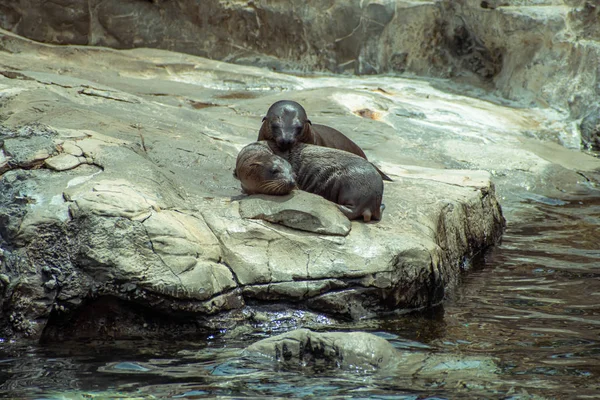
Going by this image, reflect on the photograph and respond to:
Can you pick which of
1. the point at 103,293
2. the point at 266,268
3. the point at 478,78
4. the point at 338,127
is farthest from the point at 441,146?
the point at 103,293

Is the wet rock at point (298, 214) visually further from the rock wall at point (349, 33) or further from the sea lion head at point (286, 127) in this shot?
the rock wall at point (349, 33)

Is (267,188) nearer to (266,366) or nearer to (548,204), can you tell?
(266,366)

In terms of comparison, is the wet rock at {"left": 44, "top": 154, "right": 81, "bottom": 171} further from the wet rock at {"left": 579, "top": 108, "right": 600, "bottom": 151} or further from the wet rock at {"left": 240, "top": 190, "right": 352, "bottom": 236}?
the wet rock at {"left": 579, "top": 108, "right": 600, "bottom": 151}

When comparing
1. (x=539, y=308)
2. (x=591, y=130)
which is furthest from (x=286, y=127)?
(x=591, y=130)

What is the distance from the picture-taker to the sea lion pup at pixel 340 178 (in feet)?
20.3

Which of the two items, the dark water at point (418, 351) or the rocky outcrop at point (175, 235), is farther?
the rocky outcrop at point (175, 235)

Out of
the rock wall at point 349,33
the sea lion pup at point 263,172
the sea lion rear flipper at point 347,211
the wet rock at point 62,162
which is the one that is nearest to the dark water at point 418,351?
the sea lion rear flipper at point 347,211

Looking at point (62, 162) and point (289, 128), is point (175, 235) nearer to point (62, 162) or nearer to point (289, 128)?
point (62, 162)

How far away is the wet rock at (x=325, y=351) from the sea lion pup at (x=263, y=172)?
1.77 metres

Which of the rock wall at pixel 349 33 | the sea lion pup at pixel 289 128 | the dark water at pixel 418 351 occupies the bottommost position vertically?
the dark water at pixel 418 351

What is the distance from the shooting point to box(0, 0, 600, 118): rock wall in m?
12.7

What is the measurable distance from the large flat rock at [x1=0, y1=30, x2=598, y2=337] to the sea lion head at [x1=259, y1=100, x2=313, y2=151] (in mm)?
523

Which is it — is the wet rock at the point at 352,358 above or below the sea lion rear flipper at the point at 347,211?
below

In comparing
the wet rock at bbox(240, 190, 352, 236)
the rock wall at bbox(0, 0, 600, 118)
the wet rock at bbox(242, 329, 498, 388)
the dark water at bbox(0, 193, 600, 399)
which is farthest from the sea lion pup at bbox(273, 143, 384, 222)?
the rock wall at bbox(0, 0, 600, 118)
